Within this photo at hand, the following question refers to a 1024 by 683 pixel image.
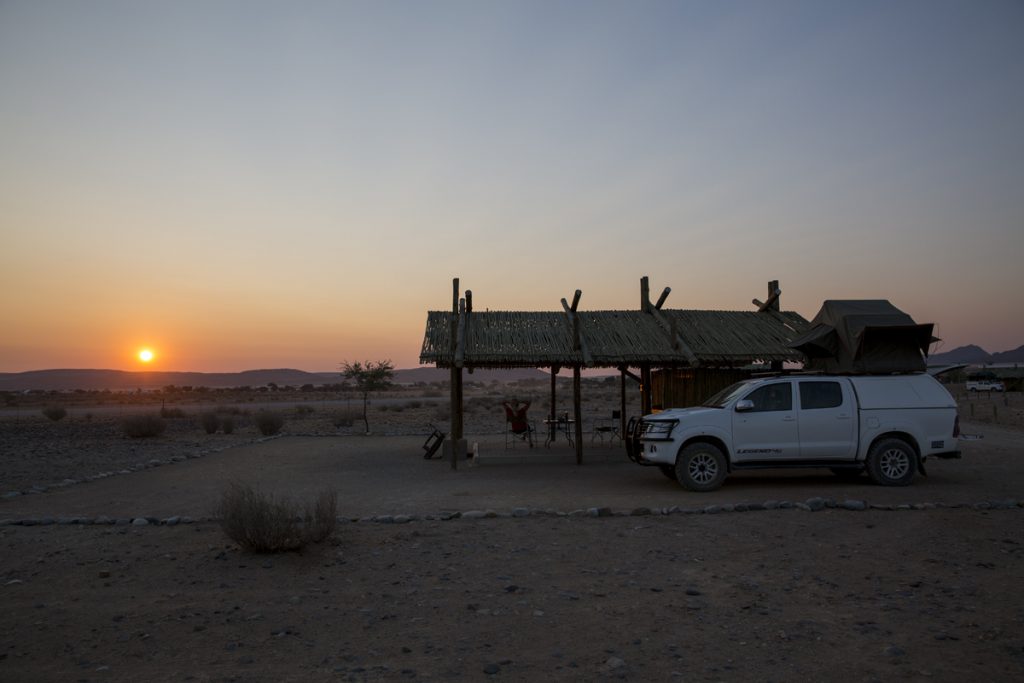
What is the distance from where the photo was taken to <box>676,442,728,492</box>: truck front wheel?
39.3 ft

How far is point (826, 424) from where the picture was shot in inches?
480

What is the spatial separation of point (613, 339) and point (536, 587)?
→ 36.8 feet

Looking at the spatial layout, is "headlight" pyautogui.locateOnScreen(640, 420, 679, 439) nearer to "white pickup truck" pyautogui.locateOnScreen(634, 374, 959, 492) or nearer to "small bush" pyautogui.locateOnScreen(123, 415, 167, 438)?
"white pickup truck" pyautogui.locateOnScreen(634, 374, 959, 492)

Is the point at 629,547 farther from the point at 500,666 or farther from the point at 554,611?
the point at 500,666

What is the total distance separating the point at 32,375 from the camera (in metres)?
186

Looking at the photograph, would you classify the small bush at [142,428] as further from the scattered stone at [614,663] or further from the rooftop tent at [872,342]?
the scattered stone at [614,663]

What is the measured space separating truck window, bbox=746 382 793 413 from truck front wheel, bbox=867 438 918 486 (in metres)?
1.70

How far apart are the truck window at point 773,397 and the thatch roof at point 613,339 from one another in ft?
12.3

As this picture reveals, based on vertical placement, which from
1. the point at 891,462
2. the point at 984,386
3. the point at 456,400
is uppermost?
the point at 456,400

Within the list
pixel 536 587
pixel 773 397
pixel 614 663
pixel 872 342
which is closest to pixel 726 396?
pixel 773 397

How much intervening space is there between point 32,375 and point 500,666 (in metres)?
221

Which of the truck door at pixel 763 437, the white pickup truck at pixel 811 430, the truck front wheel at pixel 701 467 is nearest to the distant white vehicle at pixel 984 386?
the white pickup truck at pixel 811 430

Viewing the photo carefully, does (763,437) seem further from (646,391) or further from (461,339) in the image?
(461,339)

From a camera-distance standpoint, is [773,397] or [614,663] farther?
[773,397]
